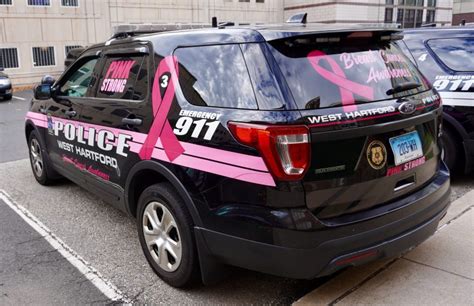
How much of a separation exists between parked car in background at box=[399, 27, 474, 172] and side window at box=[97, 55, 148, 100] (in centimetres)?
304

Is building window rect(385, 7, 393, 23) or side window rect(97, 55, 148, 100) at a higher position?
building window rect(385, 7, 393, 23)

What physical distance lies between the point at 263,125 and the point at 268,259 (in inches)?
30.3

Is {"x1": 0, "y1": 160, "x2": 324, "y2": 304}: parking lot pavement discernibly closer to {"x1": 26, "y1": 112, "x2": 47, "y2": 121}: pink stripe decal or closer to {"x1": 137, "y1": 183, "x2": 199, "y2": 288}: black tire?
{"x1": 137, "y1": 183, "x2": 199, "y2": 288}: black tire

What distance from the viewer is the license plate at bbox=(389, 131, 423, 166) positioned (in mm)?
2795

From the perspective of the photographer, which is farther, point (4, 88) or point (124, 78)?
point (4, 88)

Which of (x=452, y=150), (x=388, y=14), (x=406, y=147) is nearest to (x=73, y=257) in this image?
(x=406, y=147)

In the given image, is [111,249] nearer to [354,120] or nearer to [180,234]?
[180,234]

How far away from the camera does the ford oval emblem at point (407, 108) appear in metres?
2.83

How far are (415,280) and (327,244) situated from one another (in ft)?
3.45

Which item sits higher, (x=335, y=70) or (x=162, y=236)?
(x=335, y=70)

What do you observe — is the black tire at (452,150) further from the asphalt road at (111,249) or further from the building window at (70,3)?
the building window at (70,3)

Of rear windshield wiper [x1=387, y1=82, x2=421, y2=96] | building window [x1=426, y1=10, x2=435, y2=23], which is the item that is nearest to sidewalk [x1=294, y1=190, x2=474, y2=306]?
rear windshield wiper [x1=387, y1=82, x2=421, y2=96]

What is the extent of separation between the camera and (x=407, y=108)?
2863 mm

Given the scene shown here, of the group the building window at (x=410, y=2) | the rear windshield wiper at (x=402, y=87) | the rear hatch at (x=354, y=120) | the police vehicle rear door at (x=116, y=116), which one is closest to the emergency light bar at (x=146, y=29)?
the police vehicle rear door at (x=116, y=116)
